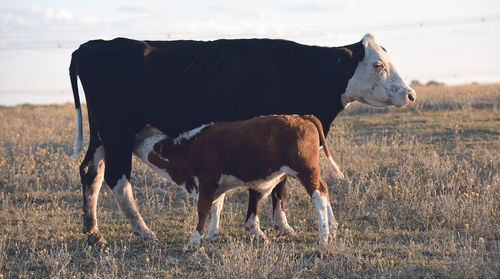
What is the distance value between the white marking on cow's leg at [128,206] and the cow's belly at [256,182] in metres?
1.08

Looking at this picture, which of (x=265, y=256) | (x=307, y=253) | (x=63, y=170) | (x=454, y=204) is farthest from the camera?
(x=63, y=170)

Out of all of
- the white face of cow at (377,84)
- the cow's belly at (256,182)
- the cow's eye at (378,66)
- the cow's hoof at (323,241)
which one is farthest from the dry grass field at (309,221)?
the cow's eye at (378,66)

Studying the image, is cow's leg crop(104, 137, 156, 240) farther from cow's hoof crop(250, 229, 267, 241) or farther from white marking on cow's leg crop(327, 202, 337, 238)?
white marking on cow's leg crop(327, 202, 337, 238)


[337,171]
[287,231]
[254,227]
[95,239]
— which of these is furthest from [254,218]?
[95,239]

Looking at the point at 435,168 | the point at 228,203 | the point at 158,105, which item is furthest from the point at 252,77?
the point at 435,168

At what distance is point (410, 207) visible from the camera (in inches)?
345

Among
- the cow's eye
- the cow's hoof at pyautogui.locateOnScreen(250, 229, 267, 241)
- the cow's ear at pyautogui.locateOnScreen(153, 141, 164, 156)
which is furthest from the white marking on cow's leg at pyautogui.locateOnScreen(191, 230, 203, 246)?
the cow's eye

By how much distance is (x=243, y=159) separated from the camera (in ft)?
23.2

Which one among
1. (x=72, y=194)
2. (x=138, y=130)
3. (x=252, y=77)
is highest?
(x=252, y=77)

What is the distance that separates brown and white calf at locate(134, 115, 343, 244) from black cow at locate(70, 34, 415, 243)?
1.05 feet

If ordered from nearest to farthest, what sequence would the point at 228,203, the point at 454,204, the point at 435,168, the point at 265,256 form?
the point at 265,256, the point at 454,204, the point at 228,203, the point at 435,168

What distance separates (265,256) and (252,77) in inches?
87.8

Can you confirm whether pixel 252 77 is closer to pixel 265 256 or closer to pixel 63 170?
pixel 265 256

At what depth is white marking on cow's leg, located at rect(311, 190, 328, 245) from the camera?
6.91 metres
